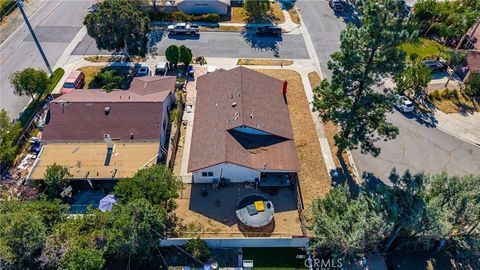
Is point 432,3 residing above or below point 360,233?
above

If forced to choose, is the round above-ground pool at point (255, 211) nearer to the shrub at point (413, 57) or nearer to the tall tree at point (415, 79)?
the tall tree at point (415, 79)

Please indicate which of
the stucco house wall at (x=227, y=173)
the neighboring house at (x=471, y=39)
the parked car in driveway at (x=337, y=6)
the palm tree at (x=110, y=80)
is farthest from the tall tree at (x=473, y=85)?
the palm tree at (x=110, y=80)

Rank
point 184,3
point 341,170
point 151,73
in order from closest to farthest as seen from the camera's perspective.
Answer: point 341,170
point 151,73
point 184,3

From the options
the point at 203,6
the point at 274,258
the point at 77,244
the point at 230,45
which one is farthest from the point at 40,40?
the point at 274,258

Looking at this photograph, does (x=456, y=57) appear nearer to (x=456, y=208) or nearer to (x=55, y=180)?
(x=456, y=208)

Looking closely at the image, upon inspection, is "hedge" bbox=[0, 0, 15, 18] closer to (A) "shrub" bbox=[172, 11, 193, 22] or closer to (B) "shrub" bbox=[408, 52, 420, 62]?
(A) "shrub" bbox=[172, 11, 193, 22]

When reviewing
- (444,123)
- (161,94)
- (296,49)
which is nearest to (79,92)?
(161,94)

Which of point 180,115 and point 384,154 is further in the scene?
point 180,115

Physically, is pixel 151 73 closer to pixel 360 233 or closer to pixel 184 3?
pixel 184 3
